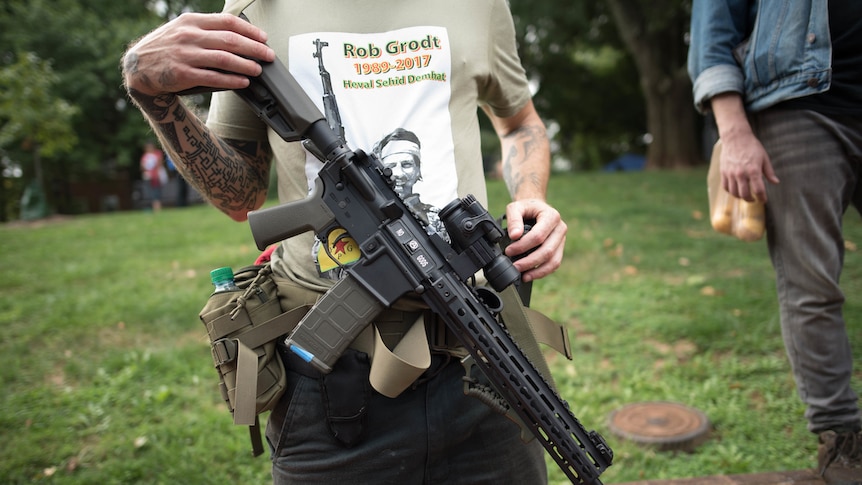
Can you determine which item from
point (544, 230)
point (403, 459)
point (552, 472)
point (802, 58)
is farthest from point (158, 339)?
point (802, 58)

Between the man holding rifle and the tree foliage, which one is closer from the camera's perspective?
the man holding rifle

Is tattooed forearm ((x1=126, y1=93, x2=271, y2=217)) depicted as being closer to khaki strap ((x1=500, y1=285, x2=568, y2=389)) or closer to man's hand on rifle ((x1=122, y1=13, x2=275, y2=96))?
man's hand on rifle ((x1=122, y1=13, x2=275, y2=96))

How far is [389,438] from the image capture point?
1451 millimetres

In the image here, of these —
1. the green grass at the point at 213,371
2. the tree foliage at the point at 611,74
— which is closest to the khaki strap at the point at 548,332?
the green grass at the point at 213,371

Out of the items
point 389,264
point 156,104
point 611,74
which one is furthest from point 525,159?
point 611,74

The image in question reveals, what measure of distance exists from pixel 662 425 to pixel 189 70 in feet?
9.62

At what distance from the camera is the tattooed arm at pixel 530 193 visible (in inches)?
56.2

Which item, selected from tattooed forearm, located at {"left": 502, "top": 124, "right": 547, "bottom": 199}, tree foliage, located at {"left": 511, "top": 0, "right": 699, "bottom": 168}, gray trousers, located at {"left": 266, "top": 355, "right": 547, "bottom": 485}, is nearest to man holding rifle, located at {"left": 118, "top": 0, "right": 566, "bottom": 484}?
gray trousers, located at {"left": 266, "top": 355, "right": 547, "bottom": 485}

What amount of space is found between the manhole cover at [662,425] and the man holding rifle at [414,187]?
1736 mm

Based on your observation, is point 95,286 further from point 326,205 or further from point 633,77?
point 633,77

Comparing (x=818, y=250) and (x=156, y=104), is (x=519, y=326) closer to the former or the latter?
(x=156, y=104)

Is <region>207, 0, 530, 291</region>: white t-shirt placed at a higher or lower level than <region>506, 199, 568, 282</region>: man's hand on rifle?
higher

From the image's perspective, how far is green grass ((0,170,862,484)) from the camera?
9.87 feet

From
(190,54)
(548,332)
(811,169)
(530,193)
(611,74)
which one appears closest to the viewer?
(190,54)
